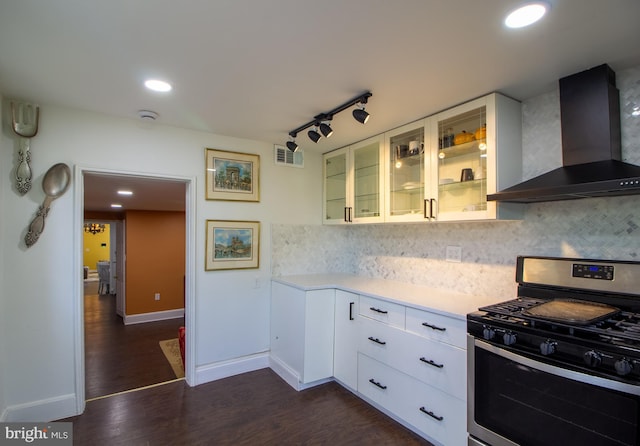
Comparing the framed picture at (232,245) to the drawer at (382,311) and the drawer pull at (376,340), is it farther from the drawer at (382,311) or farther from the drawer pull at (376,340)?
the drawer pull at (376,340)

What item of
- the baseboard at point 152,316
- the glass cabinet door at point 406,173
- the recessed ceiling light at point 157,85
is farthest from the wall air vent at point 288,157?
the baseboard at point 152,316

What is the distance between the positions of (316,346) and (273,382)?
0.58 m

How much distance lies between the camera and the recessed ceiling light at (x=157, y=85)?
6.67 ft

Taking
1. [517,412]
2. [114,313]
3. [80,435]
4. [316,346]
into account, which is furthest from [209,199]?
[114,313]

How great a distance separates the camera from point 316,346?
2.95 m

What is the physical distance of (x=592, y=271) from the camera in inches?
74.7

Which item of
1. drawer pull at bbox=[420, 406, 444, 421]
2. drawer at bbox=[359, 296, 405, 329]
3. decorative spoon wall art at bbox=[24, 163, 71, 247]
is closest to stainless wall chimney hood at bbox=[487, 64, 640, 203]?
drawer at bbox=[359, 296, 405, 329]

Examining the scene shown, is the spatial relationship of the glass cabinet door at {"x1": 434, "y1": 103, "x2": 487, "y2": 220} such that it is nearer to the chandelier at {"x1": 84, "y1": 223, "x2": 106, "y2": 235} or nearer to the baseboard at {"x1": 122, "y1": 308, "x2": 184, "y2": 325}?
the baseboard at {"x1": 122, "y1": 308, "x2": 184, "y2": 325}

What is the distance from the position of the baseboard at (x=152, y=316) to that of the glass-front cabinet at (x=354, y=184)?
4.45 m

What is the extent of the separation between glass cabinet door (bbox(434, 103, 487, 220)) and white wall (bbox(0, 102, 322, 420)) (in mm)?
2015

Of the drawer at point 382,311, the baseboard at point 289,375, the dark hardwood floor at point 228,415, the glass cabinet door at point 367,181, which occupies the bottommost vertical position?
the dark hardwood floor at point 228,415

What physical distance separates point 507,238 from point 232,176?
8.05 feet

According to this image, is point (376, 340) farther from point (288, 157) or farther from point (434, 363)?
point (288, 157)

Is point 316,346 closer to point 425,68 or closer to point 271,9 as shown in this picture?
point 425,68
